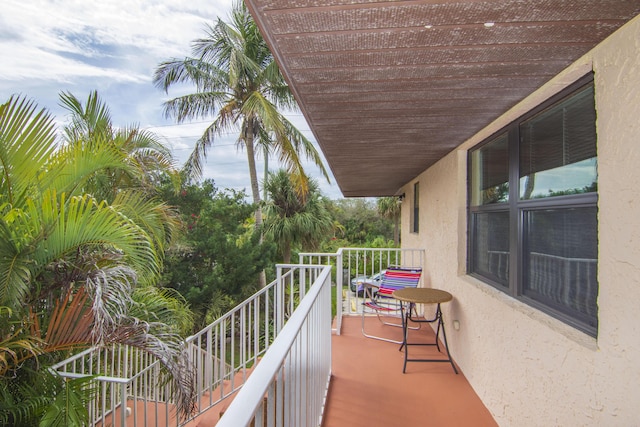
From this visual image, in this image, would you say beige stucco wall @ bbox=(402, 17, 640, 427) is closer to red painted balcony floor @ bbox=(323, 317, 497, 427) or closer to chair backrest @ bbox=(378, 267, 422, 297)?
red painted balcony floor @ bbox=(323, 317, 497, 427)

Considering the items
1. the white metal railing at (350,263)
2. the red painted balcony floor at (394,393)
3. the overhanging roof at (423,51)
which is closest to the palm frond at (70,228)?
the overhanging roof at (423,51)

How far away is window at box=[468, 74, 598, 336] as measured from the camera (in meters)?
1.61

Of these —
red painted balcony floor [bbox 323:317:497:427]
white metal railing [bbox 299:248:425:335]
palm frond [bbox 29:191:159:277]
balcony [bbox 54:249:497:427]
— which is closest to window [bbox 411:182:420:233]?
white metal railing [bbox 299:248:425:335]

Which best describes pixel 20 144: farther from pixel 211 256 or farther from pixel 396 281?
pixel 211 256

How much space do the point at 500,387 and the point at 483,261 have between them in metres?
0.98

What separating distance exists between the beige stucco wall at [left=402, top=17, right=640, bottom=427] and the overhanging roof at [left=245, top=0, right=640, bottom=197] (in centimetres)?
17

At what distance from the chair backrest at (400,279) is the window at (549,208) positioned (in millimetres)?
1670

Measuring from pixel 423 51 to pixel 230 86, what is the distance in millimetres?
9957

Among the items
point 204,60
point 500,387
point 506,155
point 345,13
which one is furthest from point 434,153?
point 204,60

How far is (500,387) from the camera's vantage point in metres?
2.38

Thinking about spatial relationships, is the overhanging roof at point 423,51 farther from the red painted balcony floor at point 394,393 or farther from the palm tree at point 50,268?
the red painted balcony floor at point 394,393

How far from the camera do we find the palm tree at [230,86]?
423 inches

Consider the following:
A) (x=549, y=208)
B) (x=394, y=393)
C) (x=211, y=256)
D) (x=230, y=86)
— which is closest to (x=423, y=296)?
(x=394, y=393)

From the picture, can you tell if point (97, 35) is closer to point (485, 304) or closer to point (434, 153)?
point (434, 153)
